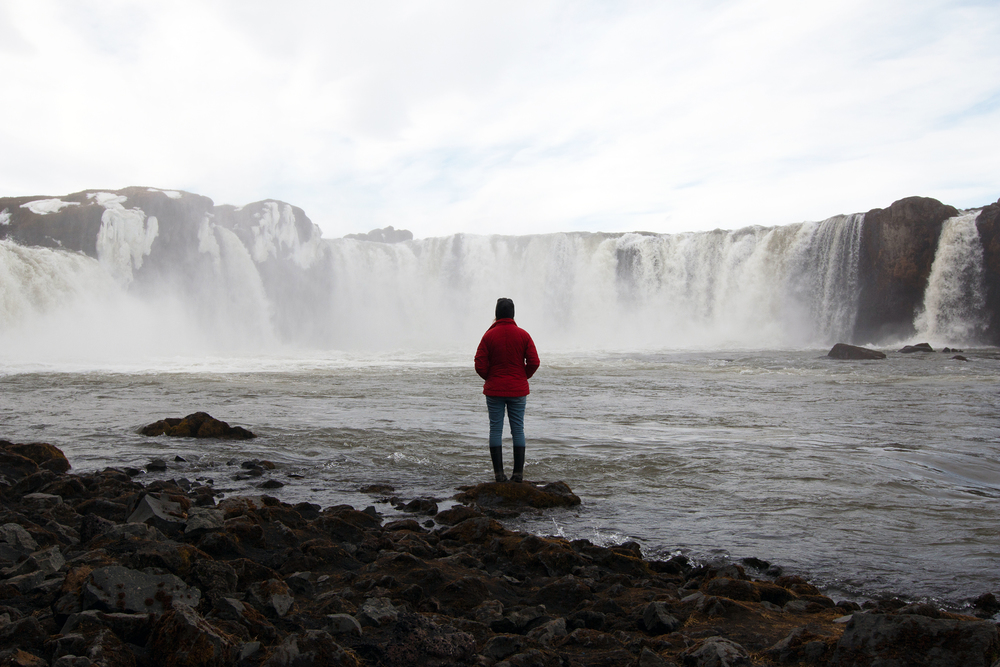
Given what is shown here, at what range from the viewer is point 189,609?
119 inches

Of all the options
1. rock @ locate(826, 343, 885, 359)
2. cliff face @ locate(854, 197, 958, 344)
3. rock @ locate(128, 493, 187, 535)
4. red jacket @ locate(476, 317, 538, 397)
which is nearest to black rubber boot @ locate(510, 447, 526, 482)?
red jacket @ locate(476, 317, 538, 397)

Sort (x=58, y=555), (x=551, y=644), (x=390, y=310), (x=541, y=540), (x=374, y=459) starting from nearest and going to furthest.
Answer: (x=551, y=644) → (x=58, y=555) → (x=541, y=540) → (x=374, y=459) → (x=390, y=310)

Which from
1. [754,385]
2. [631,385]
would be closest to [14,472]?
[631,385]

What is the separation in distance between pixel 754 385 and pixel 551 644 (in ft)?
56.2

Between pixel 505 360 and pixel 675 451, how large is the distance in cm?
335

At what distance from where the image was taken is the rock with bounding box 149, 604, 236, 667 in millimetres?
2775

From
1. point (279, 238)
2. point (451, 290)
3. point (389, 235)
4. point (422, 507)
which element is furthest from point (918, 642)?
point (389, 235)

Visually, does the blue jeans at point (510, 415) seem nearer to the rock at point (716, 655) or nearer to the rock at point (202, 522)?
the rock at point (202, 522)

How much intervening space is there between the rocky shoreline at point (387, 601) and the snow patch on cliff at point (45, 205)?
4829 cm

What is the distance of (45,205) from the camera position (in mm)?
46062

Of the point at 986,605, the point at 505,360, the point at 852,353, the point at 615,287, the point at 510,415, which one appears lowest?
the point at 986,605

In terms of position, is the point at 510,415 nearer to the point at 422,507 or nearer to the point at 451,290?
the point at 422,507

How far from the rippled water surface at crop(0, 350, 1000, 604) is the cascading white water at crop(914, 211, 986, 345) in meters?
21.7

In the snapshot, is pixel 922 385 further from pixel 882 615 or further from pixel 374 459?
pixel 882 615
